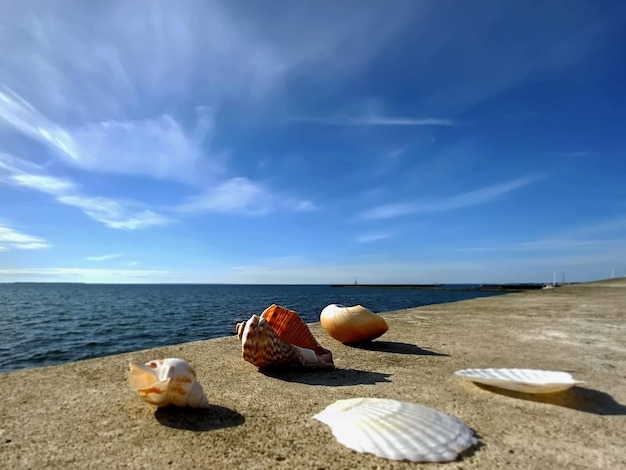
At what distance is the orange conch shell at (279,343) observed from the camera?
3.37 m

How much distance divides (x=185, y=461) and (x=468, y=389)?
83.0 inches

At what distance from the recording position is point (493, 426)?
7.13ft

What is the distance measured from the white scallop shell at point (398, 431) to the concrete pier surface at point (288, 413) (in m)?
0.07

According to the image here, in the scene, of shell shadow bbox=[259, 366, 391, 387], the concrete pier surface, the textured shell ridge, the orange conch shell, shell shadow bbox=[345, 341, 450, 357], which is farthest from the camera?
shell shadow bbox=[345, 341, 450, 357]

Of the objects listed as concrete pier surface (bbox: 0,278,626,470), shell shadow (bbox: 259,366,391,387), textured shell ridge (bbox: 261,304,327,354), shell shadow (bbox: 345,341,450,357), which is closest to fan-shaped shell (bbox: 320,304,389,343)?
shell shadow (bbox: 345,341,450,357)

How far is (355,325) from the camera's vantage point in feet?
15.1

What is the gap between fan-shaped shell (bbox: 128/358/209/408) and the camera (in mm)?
2230

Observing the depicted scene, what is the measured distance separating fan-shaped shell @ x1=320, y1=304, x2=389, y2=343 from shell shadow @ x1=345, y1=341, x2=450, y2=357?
104 millimetres

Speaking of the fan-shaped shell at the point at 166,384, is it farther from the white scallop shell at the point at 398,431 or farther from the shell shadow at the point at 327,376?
the shell shadow at the point at 327,376

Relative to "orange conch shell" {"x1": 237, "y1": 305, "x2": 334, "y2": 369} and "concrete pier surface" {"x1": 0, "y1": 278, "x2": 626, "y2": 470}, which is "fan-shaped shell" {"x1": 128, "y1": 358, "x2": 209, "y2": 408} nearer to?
"concrete pier surface" {"x1": 0, "y1": 278, "x2": 626, "y2": 470}

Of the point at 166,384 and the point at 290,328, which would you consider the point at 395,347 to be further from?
the point at 166,384

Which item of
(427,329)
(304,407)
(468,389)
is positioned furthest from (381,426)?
(427,329)

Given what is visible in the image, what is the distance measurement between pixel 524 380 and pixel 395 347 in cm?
210

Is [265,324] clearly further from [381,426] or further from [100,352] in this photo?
[100,352]
